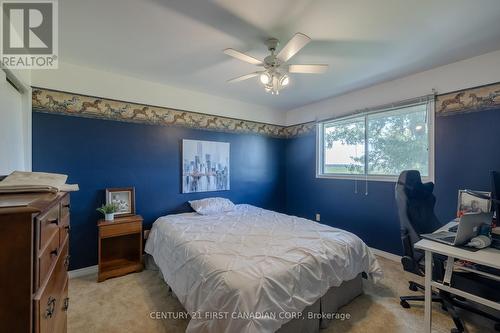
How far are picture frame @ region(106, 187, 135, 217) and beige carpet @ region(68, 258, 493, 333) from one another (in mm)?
821

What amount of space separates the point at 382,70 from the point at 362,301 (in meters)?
2.72

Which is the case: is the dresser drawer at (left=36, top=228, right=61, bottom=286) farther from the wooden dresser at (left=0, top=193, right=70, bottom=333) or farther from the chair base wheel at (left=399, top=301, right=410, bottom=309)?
the chair base wheel at (left=399, top=301, right=410, bottom=309)

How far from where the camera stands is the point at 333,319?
195 centimetres

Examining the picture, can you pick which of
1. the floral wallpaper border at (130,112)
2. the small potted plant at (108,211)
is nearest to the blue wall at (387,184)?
the floral wallpaper border at (130,112)

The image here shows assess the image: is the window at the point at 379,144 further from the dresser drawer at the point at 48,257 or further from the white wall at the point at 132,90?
the dresser drawer at the point at 48,257

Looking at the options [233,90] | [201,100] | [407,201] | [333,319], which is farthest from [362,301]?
Result: [201,100]

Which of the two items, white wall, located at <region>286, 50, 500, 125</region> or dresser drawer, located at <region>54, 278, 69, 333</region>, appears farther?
white wall, located at <region>286, 50, 500, 125</region>

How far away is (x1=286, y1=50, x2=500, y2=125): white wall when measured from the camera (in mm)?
2439

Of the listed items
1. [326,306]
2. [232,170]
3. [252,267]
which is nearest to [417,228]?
[326,306]

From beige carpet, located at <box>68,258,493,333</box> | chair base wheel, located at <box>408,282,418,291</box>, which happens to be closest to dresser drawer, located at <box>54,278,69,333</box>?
beige carpet, located at <box>68,258,493,333</box>

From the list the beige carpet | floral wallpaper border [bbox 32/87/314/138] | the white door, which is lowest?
the beige carpet

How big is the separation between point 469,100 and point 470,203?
1188mm

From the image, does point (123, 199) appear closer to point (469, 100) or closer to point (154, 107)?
point (154, 107)

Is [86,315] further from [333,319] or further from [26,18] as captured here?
[26,18]
